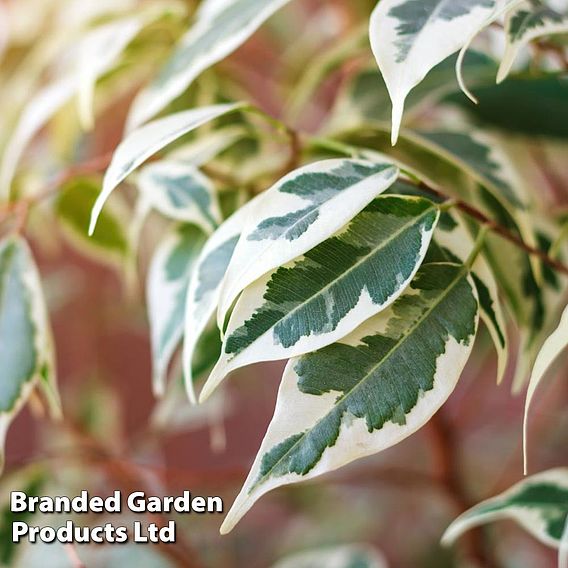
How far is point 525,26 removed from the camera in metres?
0.32

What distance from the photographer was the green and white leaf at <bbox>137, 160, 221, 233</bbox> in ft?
1.35

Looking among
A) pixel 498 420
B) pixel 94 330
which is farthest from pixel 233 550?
pixel 498 420

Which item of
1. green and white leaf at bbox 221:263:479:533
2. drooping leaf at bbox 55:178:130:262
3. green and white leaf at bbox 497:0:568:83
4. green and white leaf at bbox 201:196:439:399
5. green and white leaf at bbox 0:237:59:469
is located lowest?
green and white leaf at bbox 221:263:479:533

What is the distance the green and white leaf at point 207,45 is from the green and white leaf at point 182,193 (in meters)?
0.03

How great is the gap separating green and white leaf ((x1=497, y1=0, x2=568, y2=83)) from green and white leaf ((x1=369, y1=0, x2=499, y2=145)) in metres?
0.02

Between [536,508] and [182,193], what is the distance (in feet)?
0.86

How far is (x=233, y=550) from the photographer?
0.95 meters

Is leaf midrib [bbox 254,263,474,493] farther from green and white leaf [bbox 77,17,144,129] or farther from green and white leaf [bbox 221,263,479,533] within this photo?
green and white leaf [bbox 77,17,144,129]

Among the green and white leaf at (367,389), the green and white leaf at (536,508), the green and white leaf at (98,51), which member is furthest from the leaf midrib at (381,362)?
the green and white leaf at (98,51)

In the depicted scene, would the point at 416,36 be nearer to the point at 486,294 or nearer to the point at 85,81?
the point at 486,294

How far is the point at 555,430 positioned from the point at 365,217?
68cm

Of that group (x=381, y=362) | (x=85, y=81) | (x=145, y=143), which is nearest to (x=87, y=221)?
(x=85, y=81)

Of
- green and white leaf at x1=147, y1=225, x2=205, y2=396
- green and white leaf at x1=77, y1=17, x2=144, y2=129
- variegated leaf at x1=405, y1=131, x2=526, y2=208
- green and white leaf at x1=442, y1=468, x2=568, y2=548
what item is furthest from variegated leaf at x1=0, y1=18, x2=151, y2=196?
green and white leaf at x1=442, y1=468, x2=568, y2=548

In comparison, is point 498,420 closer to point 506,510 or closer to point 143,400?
point 143,400
